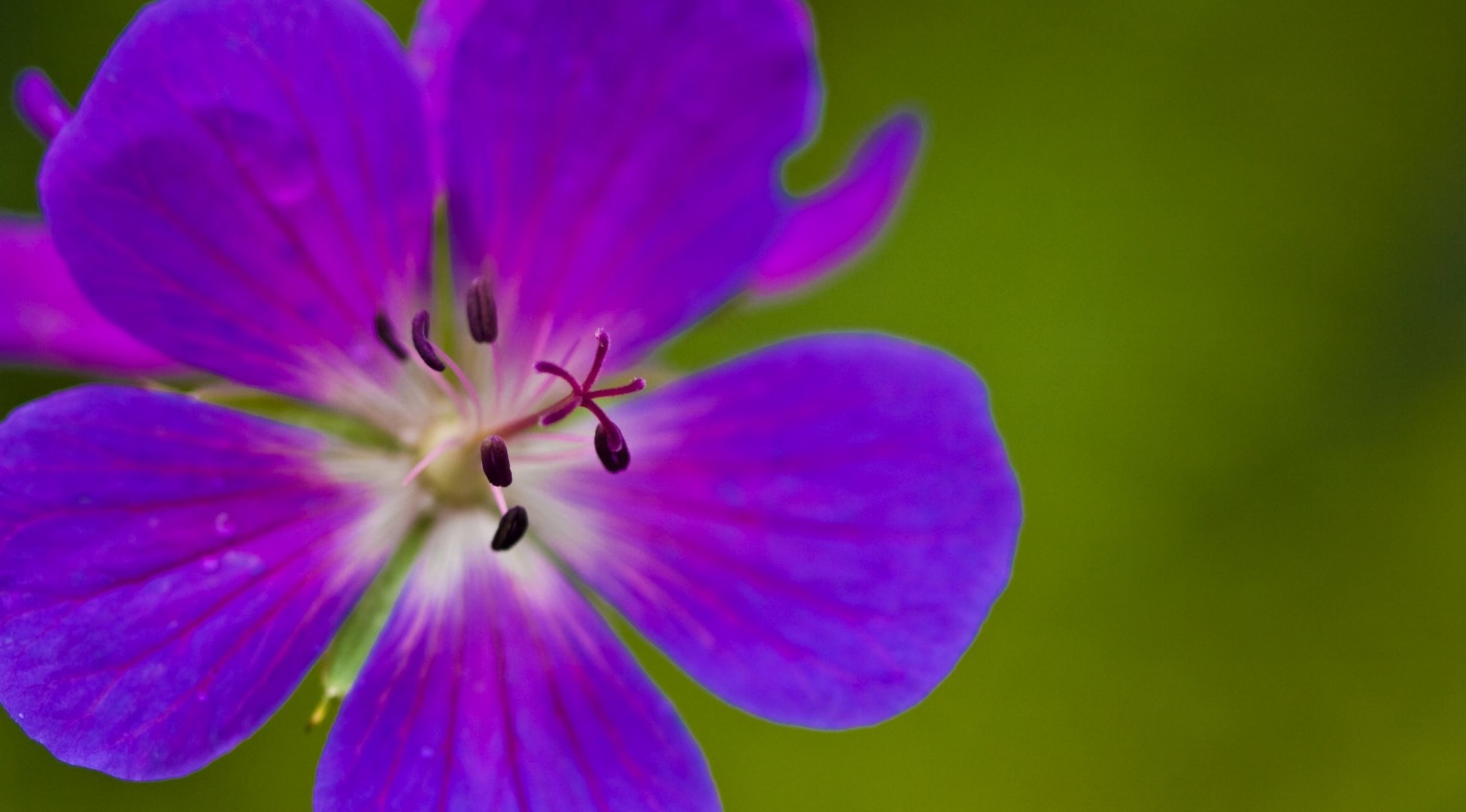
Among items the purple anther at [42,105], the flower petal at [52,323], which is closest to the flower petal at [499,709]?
the flower petal at [52,323]

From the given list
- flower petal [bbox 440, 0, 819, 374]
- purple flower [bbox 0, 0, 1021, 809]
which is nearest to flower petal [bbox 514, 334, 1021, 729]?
purple flower [bbox 0, 0, 1021, 809]

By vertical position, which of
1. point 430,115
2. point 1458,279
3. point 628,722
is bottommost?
point 628,722

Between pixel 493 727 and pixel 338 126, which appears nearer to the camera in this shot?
pixel 338 126

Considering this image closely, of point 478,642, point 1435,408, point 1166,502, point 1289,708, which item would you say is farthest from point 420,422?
point 1435,408

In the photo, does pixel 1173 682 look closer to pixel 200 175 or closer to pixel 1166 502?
pixel 1166 502

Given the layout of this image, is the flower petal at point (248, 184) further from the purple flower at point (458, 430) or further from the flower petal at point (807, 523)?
the flower petal at point (807, 523)

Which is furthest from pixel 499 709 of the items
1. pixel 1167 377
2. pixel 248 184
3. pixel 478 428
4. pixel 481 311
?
pixel 1167 377
